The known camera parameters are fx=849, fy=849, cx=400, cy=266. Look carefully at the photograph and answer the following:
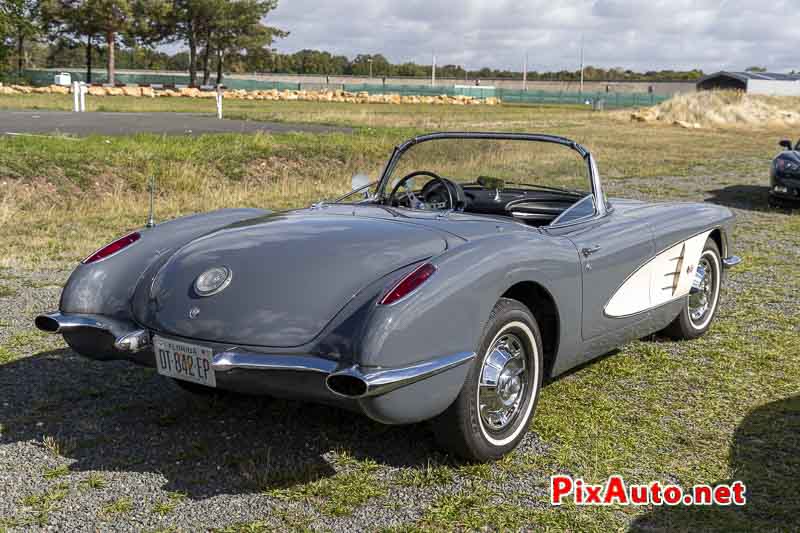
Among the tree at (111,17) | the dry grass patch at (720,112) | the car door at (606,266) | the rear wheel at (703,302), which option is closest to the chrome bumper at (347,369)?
the car door at (606,266)

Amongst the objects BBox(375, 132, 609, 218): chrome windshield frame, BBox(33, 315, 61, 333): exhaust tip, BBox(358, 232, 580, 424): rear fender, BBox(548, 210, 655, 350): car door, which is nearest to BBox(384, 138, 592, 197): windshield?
BBox(375, 132, 609, 218): chrome windshield frame

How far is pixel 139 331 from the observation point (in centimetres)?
349

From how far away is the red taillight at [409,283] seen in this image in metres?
3.04

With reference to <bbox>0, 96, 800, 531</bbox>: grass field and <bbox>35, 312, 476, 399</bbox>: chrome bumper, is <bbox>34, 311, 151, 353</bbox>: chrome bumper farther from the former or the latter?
<bbox>0, 96, 800, 531</bbox>: grass field

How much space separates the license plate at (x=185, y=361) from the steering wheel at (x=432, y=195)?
65.2 inches

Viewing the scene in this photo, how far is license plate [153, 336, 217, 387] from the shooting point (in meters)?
3.22

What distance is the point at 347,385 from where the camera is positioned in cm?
290

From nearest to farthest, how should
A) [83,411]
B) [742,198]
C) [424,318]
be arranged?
[424,318]
[83,411]
[742,198]

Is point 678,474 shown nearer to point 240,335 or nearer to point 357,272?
point 357,272

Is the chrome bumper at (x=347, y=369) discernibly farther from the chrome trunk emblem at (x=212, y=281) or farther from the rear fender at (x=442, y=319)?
the chrome trunk emblem at (x=212, y=281)

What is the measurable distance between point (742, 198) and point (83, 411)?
39.5 feet

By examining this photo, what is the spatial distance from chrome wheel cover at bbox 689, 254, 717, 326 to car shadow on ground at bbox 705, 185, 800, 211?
730 centimetres

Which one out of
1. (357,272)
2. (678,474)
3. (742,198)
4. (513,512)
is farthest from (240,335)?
(742,198)

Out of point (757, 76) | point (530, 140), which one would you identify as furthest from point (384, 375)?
point (757, 76)
